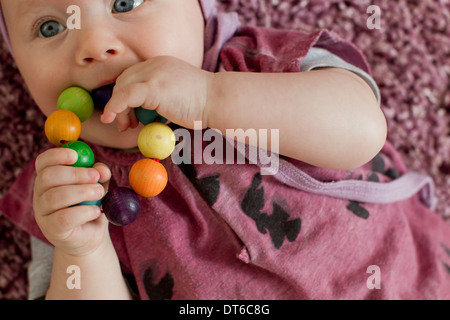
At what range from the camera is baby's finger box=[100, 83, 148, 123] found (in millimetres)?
653

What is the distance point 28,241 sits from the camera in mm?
1176

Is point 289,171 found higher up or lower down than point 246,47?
lower down

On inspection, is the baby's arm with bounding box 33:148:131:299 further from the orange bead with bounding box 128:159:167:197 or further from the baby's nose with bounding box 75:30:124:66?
the baby's nose with bounding box 75:30:124:66

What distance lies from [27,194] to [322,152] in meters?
0.68

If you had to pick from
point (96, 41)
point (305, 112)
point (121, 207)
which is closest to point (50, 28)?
point (96, 41)

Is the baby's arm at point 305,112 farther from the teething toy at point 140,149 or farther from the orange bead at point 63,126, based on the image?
the orange bead at point 63,126

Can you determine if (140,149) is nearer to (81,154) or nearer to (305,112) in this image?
(81,154)

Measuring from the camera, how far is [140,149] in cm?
69

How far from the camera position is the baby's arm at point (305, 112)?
0.71 m

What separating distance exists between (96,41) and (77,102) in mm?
99

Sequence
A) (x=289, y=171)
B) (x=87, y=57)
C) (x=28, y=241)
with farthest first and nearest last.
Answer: (x=28, y=241) → (x=289, y=171) → (x=87, y=57)
